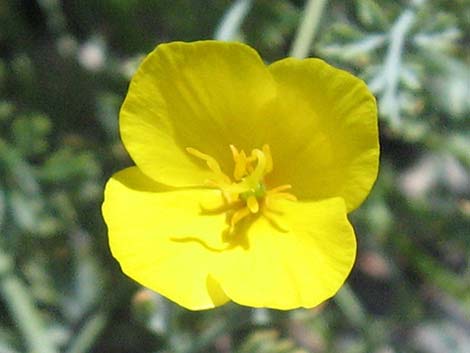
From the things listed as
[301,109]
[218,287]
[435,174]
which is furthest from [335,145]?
[435,174]

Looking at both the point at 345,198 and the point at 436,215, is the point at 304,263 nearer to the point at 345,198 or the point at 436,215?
the point at 345,198

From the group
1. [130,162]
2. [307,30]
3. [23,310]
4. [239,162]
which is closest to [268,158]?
[239,162]

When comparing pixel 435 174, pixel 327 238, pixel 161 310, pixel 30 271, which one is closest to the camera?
pixel 327 238

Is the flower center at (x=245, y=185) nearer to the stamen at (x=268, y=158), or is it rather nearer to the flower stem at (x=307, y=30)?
the stamen at (x=268, y=158)

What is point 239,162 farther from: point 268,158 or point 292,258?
point 292,258

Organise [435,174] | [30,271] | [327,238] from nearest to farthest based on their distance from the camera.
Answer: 1. [327,238]
2. [30,271]
3. [435,174]

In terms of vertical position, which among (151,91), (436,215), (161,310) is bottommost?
(436,215)

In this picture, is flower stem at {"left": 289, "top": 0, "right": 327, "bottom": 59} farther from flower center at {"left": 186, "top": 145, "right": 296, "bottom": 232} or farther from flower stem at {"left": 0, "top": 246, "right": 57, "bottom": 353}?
flower stem at {"left": 0, "top": 246, "right": 57, "bottom": 353}
